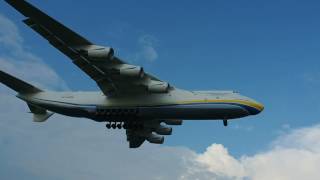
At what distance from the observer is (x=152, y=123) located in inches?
1639

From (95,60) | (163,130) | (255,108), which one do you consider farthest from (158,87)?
(163,130)

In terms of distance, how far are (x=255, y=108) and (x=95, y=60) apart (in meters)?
→ 11.1

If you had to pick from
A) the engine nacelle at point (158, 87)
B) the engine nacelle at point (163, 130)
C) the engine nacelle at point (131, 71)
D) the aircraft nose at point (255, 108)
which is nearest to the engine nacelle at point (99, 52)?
the engine nacelle at point (131, 71)

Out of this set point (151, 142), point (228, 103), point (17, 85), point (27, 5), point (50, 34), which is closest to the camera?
point (27, 5)

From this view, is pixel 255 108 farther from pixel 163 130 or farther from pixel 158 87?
pixel 163 130

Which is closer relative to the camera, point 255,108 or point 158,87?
point 158,87

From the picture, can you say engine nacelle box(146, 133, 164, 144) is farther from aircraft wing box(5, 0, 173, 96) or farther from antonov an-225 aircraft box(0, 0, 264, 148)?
aircraft wing box(5, 0, 173, 96)

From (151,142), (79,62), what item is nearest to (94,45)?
(79,62)

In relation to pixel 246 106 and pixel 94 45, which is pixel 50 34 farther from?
pixel 246 106

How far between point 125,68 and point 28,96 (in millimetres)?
9066

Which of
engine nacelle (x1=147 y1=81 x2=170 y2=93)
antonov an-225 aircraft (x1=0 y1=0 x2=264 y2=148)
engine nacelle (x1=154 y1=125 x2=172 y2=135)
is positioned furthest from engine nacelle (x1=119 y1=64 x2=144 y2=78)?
engine nacelle (x1=154 y1=125 x2=172 y2=135)

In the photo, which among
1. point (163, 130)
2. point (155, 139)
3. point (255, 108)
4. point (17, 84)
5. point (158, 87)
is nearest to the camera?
point (158, 87)

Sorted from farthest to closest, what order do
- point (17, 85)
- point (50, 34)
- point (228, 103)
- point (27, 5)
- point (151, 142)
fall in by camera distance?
point (151, 142) < point (17, 85) < point (228, 103) < point (50, 34) < point (27, 5)

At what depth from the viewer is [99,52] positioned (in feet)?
109
